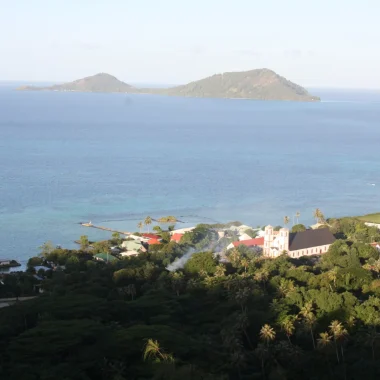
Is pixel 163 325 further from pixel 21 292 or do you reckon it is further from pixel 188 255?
pixel 188 255

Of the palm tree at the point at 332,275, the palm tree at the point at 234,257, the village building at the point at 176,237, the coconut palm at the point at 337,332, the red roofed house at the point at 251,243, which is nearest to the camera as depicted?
the coconut palm at the point at 337,332

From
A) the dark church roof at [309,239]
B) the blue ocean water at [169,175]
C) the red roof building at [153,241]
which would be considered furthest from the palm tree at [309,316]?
the blue ocean water at [169,175]

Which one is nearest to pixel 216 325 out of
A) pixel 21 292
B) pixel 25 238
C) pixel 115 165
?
pixel 21 292

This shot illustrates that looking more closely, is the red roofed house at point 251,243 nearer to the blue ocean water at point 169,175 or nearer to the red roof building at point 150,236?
the red roof building at point 150,236

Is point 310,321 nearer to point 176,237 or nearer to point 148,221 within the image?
point 176,237

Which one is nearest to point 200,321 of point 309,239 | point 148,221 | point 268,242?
point 268,242

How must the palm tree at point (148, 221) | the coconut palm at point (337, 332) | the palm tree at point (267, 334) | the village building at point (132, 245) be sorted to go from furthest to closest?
the palm tree at point (148, 221), the village building at point (132, 245), the palm tree at point (267, 334), the coconut palm at point (337, 332)

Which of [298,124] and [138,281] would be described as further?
[298,124]
